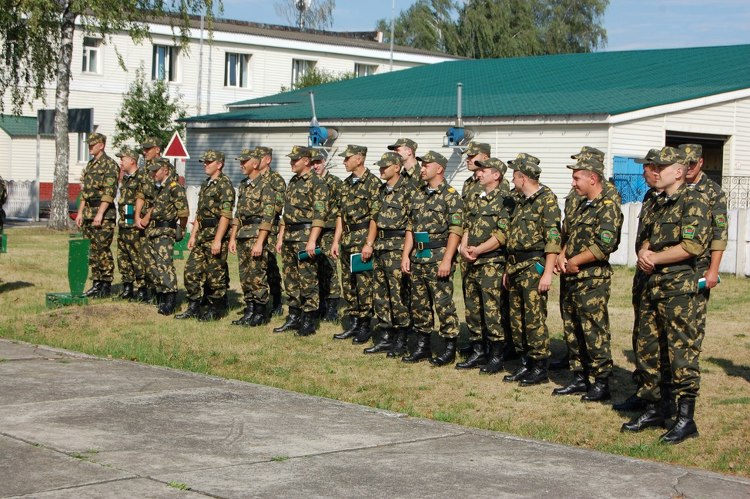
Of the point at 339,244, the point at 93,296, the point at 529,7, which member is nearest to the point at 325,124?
the point at 93,296

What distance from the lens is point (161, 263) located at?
14594 millimetres

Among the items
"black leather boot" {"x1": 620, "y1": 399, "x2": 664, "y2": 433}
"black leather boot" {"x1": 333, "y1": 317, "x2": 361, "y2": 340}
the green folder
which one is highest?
the green folder

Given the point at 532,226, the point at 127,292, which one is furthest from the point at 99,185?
the point at 532,226

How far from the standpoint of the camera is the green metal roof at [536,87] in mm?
27219

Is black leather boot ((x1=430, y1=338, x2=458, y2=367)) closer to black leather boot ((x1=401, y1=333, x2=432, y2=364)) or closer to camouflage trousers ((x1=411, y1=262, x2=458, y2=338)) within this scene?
camouflage trousers ((x1=411, y1=262, x2=458, y2=338))

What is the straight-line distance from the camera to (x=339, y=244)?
13492 mm

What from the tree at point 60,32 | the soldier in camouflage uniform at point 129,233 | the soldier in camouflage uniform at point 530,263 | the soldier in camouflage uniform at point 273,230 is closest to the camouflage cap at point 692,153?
the soldier in camouflage uniform at point 530,263

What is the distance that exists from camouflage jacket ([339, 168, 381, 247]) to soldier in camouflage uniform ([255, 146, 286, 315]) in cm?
97

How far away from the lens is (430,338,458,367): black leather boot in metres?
11.3

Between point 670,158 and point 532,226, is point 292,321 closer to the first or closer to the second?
point 532,226

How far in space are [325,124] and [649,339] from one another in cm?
2364

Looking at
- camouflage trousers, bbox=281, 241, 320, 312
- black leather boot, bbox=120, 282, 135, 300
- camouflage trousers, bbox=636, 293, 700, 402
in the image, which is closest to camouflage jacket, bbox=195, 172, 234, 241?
camouflage trousers, bbox=281, 241, 320, 312

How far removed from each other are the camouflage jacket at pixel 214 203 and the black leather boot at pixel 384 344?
2734 millimetres

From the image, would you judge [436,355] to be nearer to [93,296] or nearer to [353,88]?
[93,296]
